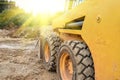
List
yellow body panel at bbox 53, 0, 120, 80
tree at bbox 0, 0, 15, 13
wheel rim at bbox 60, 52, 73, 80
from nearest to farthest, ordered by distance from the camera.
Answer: yellow body panel at bbox 53, 0, 120, 80 → wheel rim at bbox 60, 52, 73, 80 → tree at bbox 0, 0, 15, 13

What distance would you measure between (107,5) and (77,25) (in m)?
1.25

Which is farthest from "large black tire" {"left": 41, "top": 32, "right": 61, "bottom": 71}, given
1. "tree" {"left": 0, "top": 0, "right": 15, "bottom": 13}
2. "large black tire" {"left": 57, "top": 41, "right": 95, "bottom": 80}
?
"tree" {"left": 0, "top": 0, "right": 15, "bottom": 13}

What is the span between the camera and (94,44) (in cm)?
396

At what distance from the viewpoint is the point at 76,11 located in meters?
4.90

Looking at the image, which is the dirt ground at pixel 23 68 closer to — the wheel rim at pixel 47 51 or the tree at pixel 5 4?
the wheel rim at pixel 47 51

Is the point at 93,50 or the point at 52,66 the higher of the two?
the point at 93,50

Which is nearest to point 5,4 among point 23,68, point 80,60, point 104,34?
point 23,68

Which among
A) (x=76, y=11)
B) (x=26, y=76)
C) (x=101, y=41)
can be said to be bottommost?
(x=26, y=76)

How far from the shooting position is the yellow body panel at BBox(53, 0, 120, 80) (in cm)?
346

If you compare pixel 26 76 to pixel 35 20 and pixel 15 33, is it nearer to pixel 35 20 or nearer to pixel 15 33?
pixel 15 33

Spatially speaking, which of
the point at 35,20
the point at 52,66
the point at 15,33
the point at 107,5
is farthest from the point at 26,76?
the point at 35,20

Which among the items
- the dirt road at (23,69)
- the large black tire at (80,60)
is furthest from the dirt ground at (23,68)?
the large black tire at (80,60)

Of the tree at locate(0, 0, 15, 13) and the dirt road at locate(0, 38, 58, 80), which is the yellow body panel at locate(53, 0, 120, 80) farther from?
the tree at locate(0, 0, 15, 13)

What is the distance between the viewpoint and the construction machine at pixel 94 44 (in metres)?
3.49
